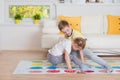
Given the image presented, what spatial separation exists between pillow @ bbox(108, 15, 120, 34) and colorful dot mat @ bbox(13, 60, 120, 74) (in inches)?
36.9

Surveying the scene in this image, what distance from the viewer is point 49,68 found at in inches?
163

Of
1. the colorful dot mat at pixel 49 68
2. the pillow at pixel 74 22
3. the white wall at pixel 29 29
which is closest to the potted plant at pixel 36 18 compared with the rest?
the white wall at pixel 29 29

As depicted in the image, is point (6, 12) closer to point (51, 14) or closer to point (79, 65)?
point (51, 14)

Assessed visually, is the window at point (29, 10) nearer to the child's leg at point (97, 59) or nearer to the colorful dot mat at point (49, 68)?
the colorful dot mat at point (49, 68)

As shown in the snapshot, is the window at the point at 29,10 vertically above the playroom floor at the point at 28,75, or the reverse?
the window at the point at 29,10

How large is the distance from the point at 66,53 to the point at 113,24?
1947 mm

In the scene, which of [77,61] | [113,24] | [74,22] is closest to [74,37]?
[77,61]

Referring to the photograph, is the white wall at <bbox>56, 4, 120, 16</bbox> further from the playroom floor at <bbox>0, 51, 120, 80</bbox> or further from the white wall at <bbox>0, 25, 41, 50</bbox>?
the playroom floor at <bbox>0, 51, 120, 80</bbox>

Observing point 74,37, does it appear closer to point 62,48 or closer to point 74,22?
point 62,48

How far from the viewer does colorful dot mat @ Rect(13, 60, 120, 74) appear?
391 centimetres

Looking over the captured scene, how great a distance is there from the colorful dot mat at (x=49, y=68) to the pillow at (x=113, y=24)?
0.94 m

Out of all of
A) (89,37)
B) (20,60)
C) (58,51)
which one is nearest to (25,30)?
(20,60)

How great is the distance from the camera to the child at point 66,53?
3.82 meters

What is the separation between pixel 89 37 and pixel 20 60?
1.37m
